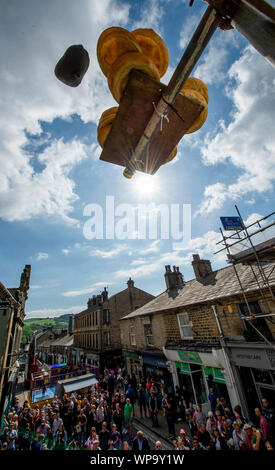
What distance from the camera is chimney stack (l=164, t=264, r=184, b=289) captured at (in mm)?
18547

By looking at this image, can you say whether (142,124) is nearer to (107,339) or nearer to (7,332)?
(7,332)

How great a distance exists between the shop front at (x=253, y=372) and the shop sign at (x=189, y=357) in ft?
6.67

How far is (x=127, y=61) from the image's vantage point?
112 centimetres

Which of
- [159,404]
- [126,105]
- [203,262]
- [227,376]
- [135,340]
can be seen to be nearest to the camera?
[126,105]

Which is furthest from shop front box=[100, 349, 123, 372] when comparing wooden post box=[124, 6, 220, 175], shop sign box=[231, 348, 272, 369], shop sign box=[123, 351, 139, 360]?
wooden post box=[124, 6, 220, 175]

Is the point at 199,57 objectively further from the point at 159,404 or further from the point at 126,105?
the point at 159,404

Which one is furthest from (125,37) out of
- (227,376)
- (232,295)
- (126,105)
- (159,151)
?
(227,376)

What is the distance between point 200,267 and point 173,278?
382 centimetres

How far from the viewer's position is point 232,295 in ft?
31.4

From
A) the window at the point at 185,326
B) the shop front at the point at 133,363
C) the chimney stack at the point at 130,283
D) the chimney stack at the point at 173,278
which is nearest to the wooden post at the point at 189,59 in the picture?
the window at the point at 185,326

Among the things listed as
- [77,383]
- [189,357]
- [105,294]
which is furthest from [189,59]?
[105,294]
